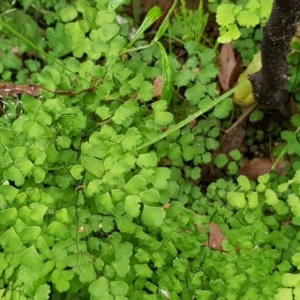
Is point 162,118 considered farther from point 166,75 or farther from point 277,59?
point 277,59

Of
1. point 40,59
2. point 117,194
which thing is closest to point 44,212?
point 117,194

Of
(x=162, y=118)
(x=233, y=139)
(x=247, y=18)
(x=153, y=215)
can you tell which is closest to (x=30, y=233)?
(x=153, y=215)

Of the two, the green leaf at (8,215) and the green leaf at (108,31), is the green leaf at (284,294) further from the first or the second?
the green leaf at (108,31)

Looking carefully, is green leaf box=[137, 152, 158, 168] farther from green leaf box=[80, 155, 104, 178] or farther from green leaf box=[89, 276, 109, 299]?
green leaf box=[89, 276, 109, 299]

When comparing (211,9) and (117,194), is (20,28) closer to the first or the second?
(211,9)

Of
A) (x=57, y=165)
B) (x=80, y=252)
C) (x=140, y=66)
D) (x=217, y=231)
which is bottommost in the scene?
(x=217, y=231)

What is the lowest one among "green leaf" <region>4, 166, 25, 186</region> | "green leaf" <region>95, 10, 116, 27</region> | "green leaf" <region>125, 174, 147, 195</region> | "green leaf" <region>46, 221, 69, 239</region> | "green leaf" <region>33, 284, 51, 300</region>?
"green leaf" <region>33, 284, 51, 300</region>

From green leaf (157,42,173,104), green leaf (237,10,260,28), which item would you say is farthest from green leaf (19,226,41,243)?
green leaf (237,10,260,28)
